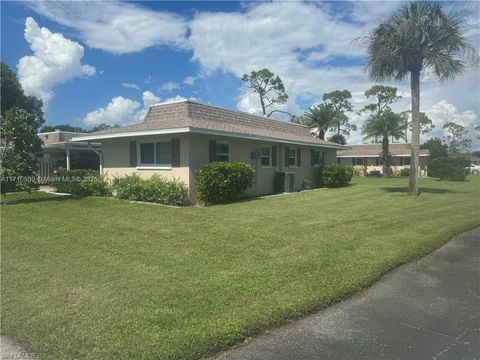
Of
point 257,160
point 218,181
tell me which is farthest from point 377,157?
point 218,181

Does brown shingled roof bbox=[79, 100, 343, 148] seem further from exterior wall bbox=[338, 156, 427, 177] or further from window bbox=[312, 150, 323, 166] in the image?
exterior wall bbox=[338, 156, 427, 177]

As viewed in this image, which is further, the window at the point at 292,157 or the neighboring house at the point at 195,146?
the window at the point at 292,157

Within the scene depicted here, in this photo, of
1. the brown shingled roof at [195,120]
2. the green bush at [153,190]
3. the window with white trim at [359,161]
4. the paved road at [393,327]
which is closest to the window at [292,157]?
the brown shingled roof at [195,120]

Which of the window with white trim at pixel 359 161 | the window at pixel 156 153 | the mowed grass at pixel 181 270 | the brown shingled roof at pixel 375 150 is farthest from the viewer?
the window with white trim at pixel 359 161

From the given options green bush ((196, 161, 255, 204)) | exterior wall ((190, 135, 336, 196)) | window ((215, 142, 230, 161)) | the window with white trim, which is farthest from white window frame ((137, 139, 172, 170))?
the window with white trim

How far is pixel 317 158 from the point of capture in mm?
22703

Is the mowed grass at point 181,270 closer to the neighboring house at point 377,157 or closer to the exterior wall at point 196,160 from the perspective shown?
the exterior wall at point 196,160

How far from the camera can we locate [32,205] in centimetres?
1249

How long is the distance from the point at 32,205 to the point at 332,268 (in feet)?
35.0

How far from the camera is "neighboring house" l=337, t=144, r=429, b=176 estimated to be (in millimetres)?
44763

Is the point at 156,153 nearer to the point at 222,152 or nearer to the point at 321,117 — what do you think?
the point at 222,152

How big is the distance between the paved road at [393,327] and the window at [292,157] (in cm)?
1411

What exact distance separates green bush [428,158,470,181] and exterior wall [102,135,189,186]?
2756cm

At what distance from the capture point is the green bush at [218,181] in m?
12.8
